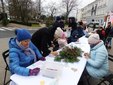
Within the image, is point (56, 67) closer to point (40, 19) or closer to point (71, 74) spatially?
point (71, 74)

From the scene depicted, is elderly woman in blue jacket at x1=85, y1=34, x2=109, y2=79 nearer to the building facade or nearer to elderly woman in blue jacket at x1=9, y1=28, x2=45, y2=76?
elderly woman in blue jacket at x1=9, y1=28, x2=45, y2=76

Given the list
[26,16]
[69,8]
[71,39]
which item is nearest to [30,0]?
[26,16]

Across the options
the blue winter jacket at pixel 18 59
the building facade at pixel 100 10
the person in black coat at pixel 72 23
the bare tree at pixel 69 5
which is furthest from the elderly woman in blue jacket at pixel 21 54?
the bare tree at pixel 69 5

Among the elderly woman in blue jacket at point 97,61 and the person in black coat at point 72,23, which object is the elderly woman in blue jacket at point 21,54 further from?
the person in black coat at point 72,23

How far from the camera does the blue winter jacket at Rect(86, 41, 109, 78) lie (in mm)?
3535

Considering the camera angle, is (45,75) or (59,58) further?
(59,58)

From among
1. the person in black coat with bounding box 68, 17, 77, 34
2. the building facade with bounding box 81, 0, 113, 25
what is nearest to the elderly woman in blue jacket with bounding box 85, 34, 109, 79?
the person in black coat with bounding box 68, 17, 77, 34

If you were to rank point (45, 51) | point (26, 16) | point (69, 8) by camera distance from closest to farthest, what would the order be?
point (45, 51) < point (26, 16) < point (69, 8)

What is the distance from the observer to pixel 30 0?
3372 cm

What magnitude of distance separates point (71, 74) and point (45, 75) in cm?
46

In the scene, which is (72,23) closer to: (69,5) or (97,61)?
(97,61)

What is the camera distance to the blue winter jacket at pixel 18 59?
103 inches

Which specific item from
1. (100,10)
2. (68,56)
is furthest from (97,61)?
(100,10)

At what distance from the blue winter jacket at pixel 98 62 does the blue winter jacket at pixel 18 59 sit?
115 cm
